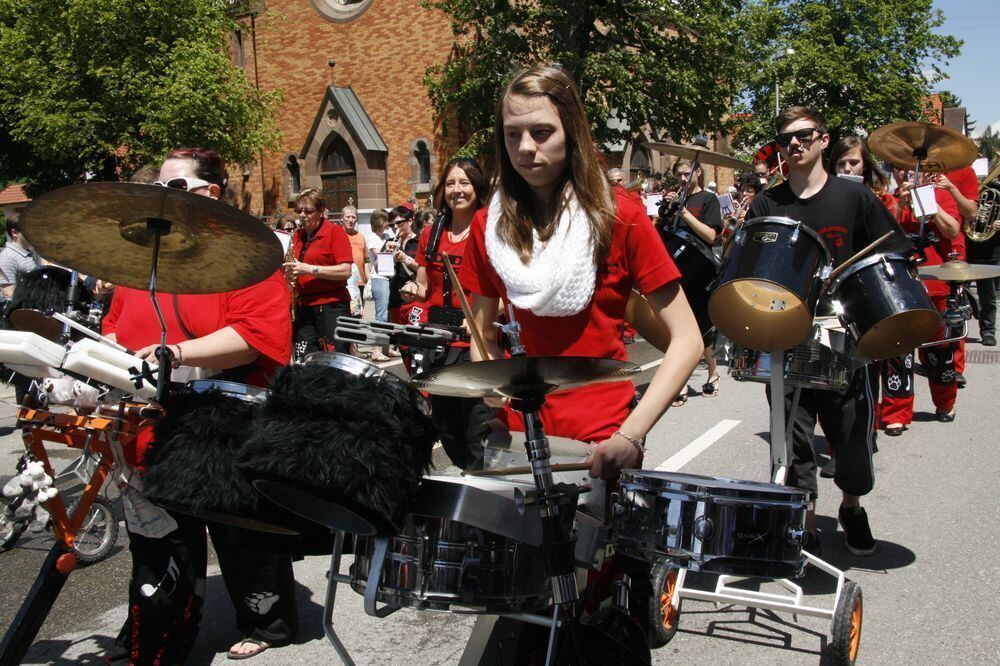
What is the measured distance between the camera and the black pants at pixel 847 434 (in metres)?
4.46

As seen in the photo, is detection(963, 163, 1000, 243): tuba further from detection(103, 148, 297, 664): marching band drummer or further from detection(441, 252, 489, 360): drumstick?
detection(441, 252, 489, 360): drumstick

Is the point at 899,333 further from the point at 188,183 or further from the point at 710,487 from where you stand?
the point at 188,183

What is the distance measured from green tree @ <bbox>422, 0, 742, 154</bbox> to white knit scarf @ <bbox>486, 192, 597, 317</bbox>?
23746 millimetres

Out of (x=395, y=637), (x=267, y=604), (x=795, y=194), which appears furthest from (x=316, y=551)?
(x=795, y=194)

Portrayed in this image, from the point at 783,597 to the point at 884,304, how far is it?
1.25 m

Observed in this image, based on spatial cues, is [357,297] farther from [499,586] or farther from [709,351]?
[499,586]

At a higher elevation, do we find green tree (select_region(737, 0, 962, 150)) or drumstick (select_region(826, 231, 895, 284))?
green tree (select_region(737, 0, 962, 150))

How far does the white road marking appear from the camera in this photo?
22.0ft

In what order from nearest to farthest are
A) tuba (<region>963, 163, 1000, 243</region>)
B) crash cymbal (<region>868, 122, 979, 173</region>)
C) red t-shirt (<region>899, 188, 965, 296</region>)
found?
1. crash cymbal (<region>868, 122, 979, 173</region>)
2. red t-shirt (<region>899, 188, 965, 296</region>)
3. tuba (<region>963, 163, 1000, 243</region>)

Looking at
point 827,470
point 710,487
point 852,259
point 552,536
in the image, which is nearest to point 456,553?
point 552,536

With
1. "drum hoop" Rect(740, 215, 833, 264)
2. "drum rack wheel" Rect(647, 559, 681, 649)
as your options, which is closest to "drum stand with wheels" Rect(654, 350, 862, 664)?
"drum rack wheel" Rect(647, 559, 681, 649)

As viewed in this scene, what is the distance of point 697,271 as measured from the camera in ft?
18.0

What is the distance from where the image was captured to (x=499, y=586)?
2.04m

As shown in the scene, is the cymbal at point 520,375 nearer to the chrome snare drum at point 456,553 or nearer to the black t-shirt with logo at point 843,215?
the chrome snare drum at point 456,553
